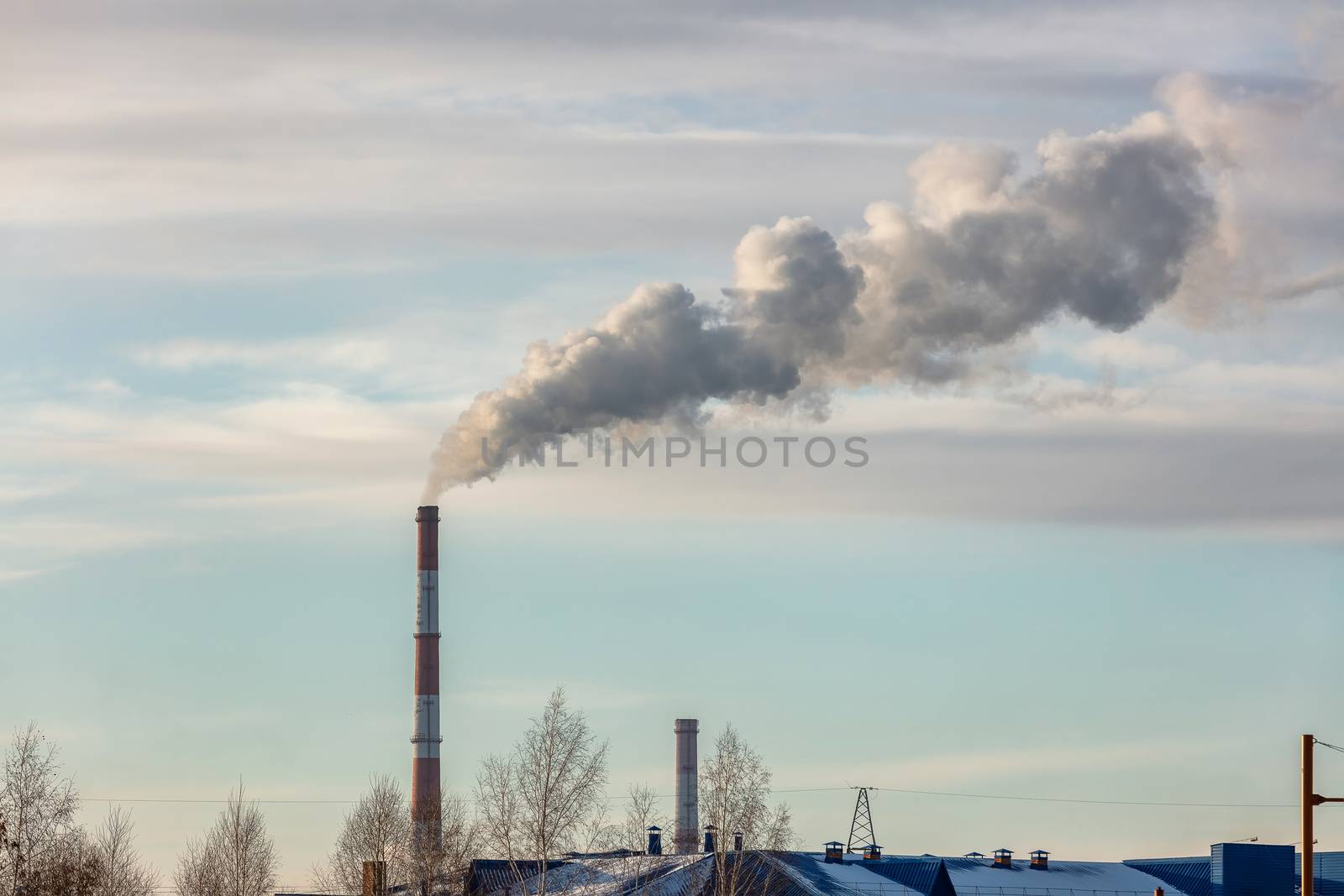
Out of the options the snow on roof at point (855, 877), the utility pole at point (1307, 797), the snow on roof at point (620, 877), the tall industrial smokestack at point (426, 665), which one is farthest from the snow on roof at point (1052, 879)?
the utility pole at point (1307, 797)

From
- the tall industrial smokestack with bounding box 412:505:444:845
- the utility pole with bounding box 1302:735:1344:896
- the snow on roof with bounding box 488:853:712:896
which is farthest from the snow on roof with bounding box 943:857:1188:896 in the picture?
the utility pole with bounding box 1302:735:1344:896

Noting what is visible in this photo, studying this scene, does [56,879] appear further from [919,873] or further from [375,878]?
[919,873]

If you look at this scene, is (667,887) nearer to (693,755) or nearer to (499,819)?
(499,819)

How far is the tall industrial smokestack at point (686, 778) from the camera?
78.2 metres

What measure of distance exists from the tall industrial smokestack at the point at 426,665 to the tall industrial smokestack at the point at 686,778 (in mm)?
9940

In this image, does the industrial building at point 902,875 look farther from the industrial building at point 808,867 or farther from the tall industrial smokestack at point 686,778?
the tall industrial smokestack at point 686,778

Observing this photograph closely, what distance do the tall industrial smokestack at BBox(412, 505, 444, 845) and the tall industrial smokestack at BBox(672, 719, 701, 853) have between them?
994 centimetres

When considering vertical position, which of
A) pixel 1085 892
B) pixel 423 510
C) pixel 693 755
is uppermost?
pixel 423 510

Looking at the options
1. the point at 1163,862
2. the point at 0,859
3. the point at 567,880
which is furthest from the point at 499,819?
the point at 1163,862

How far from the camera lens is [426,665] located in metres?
73.9

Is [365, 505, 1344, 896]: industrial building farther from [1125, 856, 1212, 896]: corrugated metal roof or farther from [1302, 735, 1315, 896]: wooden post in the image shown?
[1302, 735, 1315, 896]: wooden post

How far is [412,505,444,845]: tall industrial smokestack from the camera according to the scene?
240 ft

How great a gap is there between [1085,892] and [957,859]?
4.88 meters

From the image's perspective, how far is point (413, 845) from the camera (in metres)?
59.9
